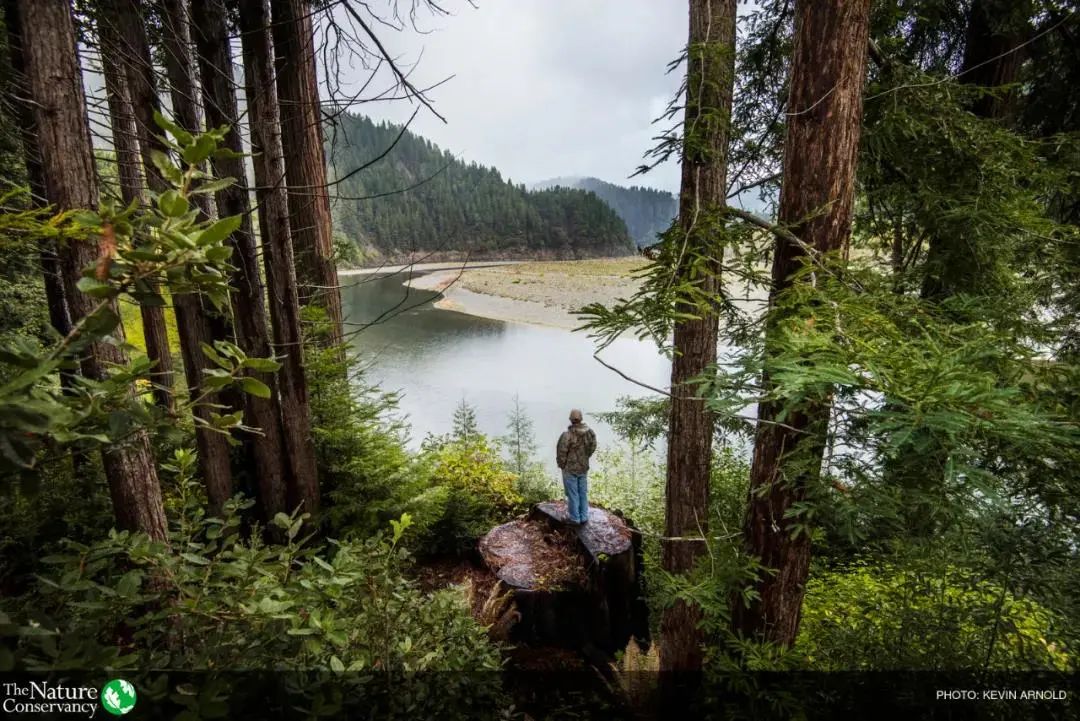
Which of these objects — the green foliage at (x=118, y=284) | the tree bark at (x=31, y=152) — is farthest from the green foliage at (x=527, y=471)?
the green foliage at (x=118, y=284)

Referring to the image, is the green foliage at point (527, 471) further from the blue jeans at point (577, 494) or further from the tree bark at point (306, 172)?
the tree bark at point (306, 172)

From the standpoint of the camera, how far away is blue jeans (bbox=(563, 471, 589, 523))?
5.76 meters

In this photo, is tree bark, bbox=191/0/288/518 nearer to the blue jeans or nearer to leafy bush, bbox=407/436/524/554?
leafy bush, bbox=407/436/524/554

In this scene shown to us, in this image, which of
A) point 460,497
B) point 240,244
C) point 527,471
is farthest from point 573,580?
point 240,244

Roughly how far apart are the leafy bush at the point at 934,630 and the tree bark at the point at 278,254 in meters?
3.48

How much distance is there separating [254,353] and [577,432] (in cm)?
351

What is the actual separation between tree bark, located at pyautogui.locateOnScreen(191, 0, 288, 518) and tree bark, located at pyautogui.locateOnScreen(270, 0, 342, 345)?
0.47 m

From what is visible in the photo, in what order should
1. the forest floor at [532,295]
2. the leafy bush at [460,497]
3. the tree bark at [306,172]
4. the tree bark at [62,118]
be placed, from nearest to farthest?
1. the tree bark at [62,118]
2. the tree bark at [306,172]
3. the leafy bush at [460,497]
4. the forest floor at [532,295]

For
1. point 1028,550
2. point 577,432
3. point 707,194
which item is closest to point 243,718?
point 1028,550

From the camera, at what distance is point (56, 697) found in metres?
1.00

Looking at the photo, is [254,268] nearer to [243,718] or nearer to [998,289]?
[243,718]

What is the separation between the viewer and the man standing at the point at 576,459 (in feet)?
18.6

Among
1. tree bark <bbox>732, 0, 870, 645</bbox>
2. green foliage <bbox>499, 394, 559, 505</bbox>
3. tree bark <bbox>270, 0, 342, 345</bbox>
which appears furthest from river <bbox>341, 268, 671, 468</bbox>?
tree bark <bbox>732, 0, 870, 645</bbox>

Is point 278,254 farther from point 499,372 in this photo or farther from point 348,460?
point 499,372
